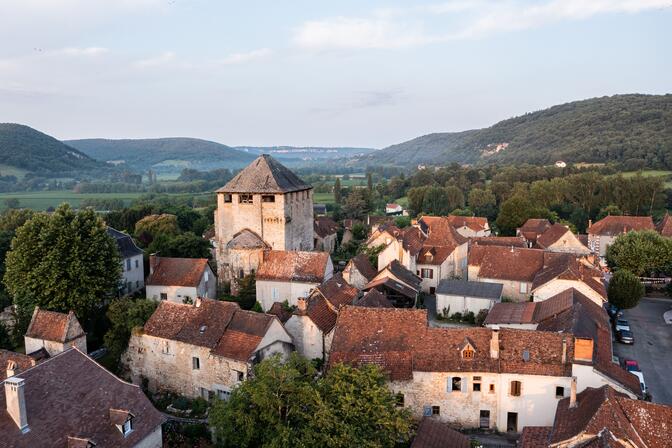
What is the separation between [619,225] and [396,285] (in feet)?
159

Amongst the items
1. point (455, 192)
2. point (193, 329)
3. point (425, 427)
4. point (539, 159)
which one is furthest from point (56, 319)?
point (539, 159)

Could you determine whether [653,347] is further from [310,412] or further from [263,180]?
[263,180]

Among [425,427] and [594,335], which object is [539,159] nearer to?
[594,335]

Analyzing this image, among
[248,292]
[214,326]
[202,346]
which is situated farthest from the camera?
[248,292]

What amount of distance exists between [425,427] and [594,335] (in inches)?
536

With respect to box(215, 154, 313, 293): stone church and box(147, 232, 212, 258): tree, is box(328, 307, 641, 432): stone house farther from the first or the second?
box(147, 232, 212, 258): tree

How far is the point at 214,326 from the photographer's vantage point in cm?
3203

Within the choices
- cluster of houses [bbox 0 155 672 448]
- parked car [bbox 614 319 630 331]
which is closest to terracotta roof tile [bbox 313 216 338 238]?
cluster of houses [bbox 0 155 672 448]

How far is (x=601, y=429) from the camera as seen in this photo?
59.2ft

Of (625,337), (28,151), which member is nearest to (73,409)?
(625,337)

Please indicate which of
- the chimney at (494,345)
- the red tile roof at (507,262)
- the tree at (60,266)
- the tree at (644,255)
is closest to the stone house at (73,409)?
the tree at (60,266)

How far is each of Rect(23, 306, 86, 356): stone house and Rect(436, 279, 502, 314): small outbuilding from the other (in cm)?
2804

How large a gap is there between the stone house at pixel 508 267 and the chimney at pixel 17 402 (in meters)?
38.9

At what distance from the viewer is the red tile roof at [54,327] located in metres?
33.6
